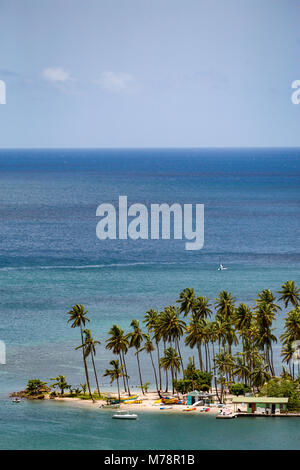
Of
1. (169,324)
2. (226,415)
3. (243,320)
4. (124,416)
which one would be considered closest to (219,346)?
(243,320)

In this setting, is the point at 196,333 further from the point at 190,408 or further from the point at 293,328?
the point at 293,328

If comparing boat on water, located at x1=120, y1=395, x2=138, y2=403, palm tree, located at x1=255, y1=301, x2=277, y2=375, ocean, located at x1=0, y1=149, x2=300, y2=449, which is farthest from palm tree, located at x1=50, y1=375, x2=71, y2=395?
palm tree, located at x1=255, y1=301, x2=277, y2=375

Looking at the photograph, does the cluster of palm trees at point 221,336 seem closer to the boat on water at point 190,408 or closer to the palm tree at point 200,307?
the palm tree at point 200,307

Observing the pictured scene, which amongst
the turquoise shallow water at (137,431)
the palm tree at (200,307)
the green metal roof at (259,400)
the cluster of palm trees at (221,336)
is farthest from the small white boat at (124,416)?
the palm tree at (200,307)

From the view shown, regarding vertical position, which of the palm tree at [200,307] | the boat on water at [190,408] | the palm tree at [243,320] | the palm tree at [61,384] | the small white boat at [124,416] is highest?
the palm tree at [200,307]

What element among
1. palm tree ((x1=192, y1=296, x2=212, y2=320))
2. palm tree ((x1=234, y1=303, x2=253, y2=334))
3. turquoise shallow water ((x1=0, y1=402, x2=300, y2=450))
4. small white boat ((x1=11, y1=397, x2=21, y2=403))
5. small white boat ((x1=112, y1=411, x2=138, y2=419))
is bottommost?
turquoise shallow water ((x1=0, y1=402, x2=300, y2=450))

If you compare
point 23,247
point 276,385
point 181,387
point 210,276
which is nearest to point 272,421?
point 276,385

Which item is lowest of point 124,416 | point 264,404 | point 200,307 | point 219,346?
point 124,416

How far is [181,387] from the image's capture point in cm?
9906

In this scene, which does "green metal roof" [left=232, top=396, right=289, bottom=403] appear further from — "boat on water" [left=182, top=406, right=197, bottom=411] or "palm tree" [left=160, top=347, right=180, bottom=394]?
"palm tree" [left=160, top=347, right=180, bottom=394]

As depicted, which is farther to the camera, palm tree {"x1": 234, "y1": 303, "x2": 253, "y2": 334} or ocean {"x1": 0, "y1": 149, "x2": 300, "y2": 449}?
palm tree {"x1": 234, "y1": 303, "x2": 253, "y2": 334}
